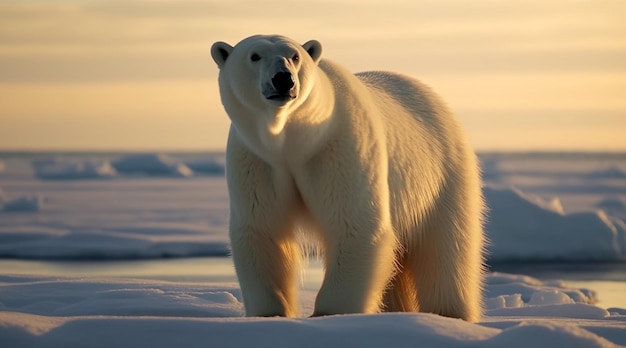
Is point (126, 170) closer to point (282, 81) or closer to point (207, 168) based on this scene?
point (207, 168)

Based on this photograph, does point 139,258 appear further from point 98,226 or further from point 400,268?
point 400,268

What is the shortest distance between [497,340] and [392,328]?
31 cm

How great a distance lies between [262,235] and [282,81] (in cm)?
79

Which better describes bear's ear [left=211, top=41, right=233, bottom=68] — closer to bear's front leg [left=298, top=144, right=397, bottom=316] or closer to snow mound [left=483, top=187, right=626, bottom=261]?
bear's front leg [left=298, top=144, right=397, bottom=316]

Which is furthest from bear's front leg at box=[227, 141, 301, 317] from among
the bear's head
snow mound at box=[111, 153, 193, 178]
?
snow mound at box=[111, 153, 193, 178]

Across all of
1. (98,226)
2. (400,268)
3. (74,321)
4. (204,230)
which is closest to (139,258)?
(204,230)

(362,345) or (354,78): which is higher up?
(354,78)

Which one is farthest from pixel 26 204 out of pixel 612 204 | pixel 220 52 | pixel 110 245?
pixel 220 52

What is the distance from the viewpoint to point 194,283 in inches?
240

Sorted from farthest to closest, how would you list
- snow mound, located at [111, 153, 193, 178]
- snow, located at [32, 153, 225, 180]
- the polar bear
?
1. snow mound, located at [111, 153, 193, 178]
2. snow, located at [32, 153, 225, 180]
3. the polar bear

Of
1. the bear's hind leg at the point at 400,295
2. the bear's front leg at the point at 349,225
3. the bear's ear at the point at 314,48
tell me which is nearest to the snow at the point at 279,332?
the bear's front leg at the point at 349,225

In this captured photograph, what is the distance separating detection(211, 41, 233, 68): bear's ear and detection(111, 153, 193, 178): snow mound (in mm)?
23150

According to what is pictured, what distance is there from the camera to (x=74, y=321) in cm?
314

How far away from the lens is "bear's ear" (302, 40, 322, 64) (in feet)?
12.9
